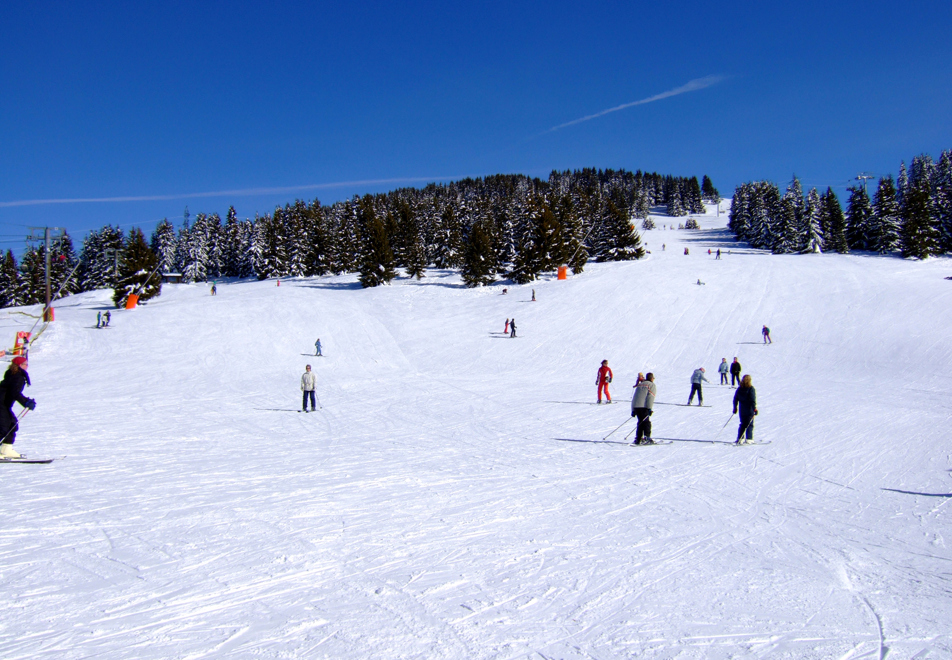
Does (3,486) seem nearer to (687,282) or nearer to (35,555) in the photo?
(35,555)

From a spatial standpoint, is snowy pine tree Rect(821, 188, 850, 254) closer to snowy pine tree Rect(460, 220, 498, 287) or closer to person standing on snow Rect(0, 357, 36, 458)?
snowy pine tree Rect(460, 220, 498, 287)

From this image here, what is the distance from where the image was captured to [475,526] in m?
6.30

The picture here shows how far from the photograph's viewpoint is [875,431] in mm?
12555

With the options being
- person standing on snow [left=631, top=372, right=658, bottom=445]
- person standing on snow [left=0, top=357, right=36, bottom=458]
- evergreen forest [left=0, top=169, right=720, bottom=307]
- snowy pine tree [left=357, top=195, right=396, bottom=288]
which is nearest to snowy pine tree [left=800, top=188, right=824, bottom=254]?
evergreen forest [left=0, top=169, right=720, bottom=307]

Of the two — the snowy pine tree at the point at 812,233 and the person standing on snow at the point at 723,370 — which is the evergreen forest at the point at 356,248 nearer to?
the snowy pine tree at the point at 812,233

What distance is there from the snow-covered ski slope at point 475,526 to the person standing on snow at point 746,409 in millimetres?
683

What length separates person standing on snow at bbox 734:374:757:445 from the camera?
1109 cm

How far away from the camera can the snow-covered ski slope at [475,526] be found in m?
4.05

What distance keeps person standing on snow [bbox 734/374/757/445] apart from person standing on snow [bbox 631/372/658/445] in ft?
5.97

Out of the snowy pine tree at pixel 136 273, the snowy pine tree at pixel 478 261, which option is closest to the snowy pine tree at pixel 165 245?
the snowy pine tree at pixel 136 273

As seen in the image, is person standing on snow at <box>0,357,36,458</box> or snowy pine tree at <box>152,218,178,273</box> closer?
person standing on snow at <box>0,357,36,458</box>

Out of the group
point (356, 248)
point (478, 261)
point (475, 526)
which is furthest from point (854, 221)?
point (475, 526)

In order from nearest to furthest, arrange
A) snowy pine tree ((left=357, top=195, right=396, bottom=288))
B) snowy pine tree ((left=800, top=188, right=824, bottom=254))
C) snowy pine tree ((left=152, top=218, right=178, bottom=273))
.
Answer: snowy pine tree ((left=357, top=195, right=396, bottom=288)) < snowy pine tree ((left=800, top=188, right=824, bottom=254)) < snowy pine tree ((left=152, top=218, right=178, bottom=273))

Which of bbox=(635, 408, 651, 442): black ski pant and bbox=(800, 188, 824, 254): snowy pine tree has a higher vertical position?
bbox=(800, 188, 824, 254): snowy pine tree
